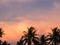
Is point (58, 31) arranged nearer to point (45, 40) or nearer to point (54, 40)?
point (54, 40)

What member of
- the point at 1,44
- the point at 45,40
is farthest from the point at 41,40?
the point at 1,44

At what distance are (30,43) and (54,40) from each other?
10366 mm

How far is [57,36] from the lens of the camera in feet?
431

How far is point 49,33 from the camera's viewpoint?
135 m

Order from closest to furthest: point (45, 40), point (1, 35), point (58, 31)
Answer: point (1, 35)
point (58, 31)
point (45, 40)

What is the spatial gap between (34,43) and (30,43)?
223 centimetres

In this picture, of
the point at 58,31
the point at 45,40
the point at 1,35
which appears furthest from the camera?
the point at 45,40

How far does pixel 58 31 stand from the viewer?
131m

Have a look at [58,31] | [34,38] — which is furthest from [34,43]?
[58,31]

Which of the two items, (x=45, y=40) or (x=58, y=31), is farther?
(x=45, y=40)

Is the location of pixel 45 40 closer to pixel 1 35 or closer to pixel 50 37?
pixel 50 37

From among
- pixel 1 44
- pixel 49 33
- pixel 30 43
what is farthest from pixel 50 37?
pixel 1 44

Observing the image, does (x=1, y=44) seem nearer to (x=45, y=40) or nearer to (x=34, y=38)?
(x=34, y=38)

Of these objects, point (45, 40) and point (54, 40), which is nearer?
point (54, 40)
